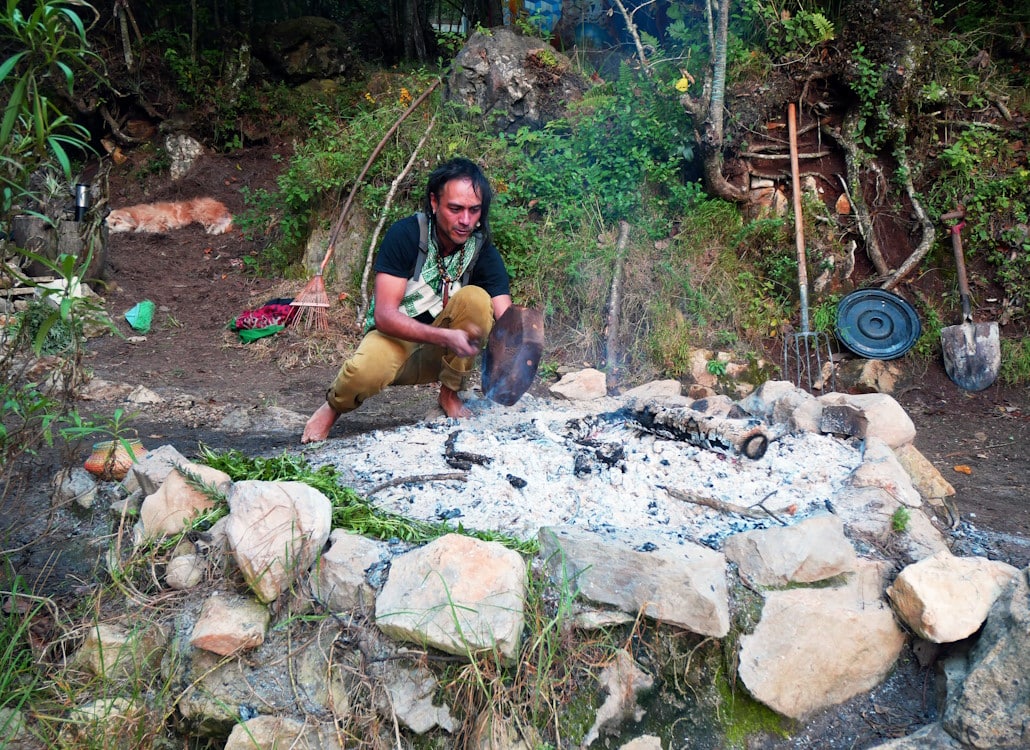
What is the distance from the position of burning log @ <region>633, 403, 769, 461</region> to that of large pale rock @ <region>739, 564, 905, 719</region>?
36.4 inches

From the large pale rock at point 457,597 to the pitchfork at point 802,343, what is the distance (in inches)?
164

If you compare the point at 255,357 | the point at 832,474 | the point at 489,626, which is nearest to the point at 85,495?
the point at 489,626

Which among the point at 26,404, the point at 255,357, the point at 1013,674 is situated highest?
the point at 26,404

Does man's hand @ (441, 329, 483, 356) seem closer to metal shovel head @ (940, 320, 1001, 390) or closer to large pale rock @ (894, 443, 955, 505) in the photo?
large pale rock @ (894, 443, 955, 505)

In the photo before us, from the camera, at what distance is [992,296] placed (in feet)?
19.5

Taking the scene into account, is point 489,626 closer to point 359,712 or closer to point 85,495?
point 359,712

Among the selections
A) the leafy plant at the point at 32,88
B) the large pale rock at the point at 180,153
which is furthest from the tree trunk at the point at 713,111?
the large pale rock at the point at 180,153

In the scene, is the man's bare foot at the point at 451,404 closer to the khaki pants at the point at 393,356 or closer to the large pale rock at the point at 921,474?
the khaki pants at the point at 393,356

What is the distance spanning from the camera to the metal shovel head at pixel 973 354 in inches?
217

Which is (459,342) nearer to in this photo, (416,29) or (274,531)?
(274,531)

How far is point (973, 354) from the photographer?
18.2ft

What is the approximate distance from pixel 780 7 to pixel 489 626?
6425mm

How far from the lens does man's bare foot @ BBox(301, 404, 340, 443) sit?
353 centimetres

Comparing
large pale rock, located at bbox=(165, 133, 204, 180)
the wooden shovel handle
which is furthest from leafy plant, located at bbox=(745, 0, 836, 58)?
large pale rock, located at bbox=(165, 133, 204, 180)
